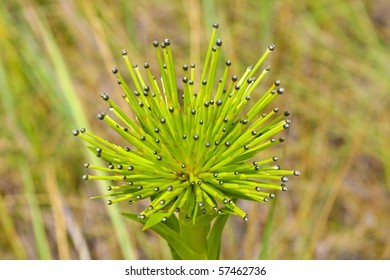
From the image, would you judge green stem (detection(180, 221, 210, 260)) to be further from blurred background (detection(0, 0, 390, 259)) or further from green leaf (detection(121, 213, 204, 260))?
blurred background (detection(0, 0, 390, 259))

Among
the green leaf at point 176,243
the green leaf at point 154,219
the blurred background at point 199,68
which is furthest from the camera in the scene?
the blurred background at point 199,68

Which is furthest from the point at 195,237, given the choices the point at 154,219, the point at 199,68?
the point at 199,68

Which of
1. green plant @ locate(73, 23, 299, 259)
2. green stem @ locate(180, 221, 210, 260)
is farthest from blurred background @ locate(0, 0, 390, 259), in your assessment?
green plant @ locate(73, 23, 299, 259)

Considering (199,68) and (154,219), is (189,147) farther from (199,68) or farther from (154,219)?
(199,68)

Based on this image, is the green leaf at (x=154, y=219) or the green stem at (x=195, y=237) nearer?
the green leaf at (x=154, y=219)

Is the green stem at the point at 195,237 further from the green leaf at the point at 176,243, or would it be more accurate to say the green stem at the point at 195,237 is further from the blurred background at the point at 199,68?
the blurred background at the point at 199,68

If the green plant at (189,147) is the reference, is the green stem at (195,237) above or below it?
below

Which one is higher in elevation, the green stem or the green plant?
the green plant

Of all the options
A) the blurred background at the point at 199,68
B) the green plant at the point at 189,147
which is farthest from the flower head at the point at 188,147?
the blurred background at the point at 199,68

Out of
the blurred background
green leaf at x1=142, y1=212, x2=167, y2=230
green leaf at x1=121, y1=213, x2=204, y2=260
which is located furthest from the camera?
the blurred background

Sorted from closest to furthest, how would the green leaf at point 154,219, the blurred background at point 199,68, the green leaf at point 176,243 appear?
the green leaf at point 154,219 → the green leaf at point 176,243 → the blurred background at point 199,68
